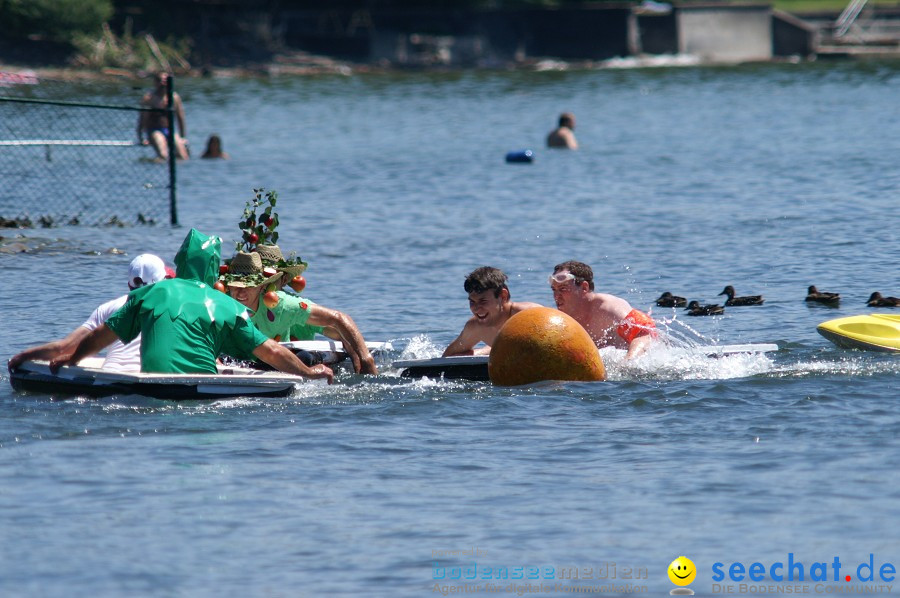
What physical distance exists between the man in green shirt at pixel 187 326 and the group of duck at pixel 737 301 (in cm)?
635

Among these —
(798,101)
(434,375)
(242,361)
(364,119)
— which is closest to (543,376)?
(434,375)

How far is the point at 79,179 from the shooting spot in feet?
102

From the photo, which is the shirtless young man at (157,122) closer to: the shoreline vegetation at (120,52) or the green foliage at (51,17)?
the shoreline vegetation at (120,52)

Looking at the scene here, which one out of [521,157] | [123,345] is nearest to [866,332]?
[123,345]

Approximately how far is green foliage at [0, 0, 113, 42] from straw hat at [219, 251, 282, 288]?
6043cm

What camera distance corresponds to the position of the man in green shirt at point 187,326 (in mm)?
11422

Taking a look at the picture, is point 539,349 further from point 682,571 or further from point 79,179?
point 79,179

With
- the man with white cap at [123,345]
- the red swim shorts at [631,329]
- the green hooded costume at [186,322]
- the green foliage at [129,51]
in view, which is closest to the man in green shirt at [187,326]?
the green hooded costume at [186,322]

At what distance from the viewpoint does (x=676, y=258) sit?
21.3 m

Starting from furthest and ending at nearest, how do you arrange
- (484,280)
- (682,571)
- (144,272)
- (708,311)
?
(708,311) < (484,280) < (144,272) < (682,571)

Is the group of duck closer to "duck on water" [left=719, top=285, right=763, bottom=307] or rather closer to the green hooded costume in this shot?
"duck on water" [left=719, top=285, right=763, bottom=307]

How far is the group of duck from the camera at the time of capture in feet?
54.4

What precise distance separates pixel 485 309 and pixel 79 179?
20.0 m

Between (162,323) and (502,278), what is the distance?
3088 mm
